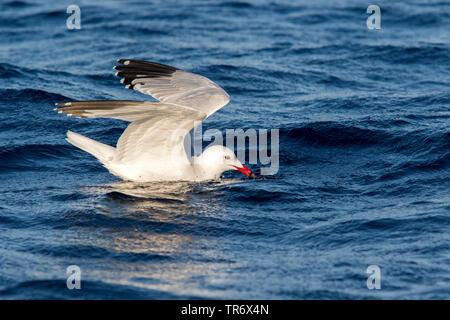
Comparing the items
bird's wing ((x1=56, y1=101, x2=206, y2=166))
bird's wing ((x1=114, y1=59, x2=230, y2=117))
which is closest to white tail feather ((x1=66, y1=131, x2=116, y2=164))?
bird's wing ((x1=56, y1=101, x2=206, y2=166))

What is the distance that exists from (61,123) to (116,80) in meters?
A: 2.55

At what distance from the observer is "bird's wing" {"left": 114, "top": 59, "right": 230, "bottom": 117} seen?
8.06 metres

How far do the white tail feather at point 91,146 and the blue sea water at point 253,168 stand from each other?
1.30 feet

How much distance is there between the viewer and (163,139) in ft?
27.5

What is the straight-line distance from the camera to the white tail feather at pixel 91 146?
846cm

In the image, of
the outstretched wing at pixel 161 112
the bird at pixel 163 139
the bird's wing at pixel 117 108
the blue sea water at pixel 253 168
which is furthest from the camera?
the bird at pixel 163 139

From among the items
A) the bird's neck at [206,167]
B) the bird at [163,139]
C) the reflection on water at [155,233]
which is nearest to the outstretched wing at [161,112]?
the bird at [163,139]

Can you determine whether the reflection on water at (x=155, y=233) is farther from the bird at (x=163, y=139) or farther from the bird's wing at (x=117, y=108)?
the bird's wing at (x=117, y=108)

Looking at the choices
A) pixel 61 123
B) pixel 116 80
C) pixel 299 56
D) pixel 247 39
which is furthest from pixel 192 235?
pixel 247 39

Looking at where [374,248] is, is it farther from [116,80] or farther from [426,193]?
[116,80]

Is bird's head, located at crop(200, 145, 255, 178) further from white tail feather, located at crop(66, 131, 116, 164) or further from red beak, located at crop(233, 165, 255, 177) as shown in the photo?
white tail feather, located at crop(66, 131, 116, 164)

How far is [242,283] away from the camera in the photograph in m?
5.95
